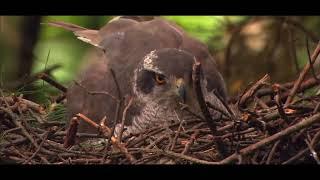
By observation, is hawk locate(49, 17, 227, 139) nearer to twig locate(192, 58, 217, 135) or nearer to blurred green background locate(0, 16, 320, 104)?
blurred green background locate(0, 16, 320, 104)

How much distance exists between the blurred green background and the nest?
3.40 ft

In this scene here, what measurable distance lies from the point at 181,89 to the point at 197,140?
1.71 feet

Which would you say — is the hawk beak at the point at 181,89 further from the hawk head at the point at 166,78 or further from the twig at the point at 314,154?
the twig at the point at 314,154

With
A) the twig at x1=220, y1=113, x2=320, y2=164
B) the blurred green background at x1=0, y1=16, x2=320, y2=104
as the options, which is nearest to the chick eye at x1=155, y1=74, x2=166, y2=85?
the blurred green background at x1=0, y1=16, x2=320, y2=104

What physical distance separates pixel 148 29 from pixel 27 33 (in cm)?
120

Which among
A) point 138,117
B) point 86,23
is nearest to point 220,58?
point 86,23

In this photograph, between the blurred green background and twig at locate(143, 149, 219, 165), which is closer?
twig at locate(143, 149, 219, 165)

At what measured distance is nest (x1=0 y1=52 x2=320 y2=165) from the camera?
2.42 metres

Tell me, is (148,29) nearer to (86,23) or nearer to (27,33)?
(86,23)

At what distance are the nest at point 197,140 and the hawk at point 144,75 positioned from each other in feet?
1.05

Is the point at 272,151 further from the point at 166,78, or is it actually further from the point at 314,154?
the point at 166,78

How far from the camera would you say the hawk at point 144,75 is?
314cm

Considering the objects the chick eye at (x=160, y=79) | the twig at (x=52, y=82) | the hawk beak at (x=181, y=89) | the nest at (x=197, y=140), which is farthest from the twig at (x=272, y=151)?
the twig at (x=52, y=82)

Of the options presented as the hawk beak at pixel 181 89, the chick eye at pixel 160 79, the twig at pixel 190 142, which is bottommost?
the twig at pixel 190 142
